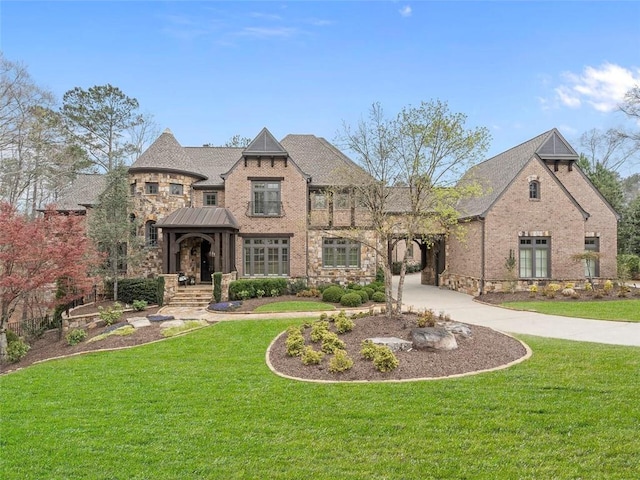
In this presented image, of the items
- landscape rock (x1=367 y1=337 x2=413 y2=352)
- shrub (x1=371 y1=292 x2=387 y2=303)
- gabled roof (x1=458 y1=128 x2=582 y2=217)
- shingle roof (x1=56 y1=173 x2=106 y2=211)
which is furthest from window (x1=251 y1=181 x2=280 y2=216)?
landscape rock (x1=367 y1=337 x2=413 y2=352)

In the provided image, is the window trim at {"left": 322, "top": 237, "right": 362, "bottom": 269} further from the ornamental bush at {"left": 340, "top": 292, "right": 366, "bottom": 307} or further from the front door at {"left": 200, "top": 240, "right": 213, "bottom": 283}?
the front door at {"left": 200, "top": 240, "right": 213, "bottom": 283}

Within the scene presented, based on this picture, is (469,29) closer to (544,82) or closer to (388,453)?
(544,82)

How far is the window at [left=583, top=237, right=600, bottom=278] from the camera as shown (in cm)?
1902

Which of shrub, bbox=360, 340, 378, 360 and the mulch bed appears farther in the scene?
shrub, bbox=360, 340, 378, 360

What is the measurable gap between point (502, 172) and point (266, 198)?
13.2m

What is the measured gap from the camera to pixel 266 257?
Result: 759 inches

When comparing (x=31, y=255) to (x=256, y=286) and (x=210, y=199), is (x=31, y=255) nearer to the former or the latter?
(x=256, y=286)

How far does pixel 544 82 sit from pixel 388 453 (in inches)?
760

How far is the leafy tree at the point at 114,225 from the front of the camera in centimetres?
1622

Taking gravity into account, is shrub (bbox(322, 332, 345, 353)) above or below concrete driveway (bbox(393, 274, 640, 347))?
above

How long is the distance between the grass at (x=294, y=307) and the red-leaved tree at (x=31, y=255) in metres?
6.76

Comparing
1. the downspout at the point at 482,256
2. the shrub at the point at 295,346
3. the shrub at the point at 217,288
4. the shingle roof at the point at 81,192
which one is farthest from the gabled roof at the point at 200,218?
the downspout at the point at 482,256

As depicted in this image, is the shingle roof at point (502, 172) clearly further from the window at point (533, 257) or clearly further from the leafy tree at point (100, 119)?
the leafy tree at point (100, 119)

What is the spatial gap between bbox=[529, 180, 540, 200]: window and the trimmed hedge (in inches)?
528
